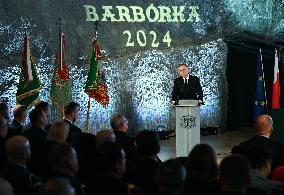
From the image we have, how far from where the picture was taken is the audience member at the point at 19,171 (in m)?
4.09

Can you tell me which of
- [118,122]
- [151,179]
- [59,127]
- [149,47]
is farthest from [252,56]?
[151,179]

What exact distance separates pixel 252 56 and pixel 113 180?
960cm

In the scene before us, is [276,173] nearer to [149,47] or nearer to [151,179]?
[151,179]

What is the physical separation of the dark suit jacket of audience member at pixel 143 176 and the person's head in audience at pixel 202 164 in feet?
1.04

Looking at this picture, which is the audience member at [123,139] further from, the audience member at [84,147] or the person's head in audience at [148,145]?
the person's head in audience at [148,145]

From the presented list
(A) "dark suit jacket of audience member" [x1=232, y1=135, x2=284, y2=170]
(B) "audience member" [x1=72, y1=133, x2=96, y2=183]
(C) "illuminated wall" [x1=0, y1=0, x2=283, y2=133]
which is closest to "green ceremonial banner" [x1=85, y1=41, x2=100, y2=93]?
(C) "illuminated wall" [x1=0, y1=0, x2=283, y2=133]

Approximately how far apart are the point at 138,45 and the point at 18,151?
7.71 metres

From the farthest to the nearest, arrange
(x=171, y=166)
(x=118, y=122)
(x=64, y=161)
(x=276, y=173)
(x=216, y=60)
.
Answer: (x=216, y=60) → (x=118, y=122) → (x=276, y=173) → (x=64, y=161) → (x=171, y=166)

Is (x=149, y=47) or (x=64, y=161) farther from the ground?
(x=149, y=47)

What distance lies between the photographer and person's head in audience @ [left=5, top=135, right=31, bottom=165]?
4324 millimetres

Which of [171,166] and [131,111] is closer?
[171,166]

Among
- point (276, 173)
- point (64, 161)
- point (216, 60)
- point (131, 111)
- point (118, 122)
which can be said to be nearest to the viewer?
point (64, 161)

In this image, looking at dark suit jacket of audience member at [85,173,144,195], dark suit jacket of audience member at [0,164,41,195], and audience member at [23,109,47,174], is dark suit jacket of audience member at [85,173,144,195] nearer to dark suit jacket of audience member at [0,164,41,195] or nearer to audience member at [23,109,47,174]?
dark suit jacket of audience member at [0,164,41,195]

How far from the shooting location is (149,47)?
1199 centimetres
